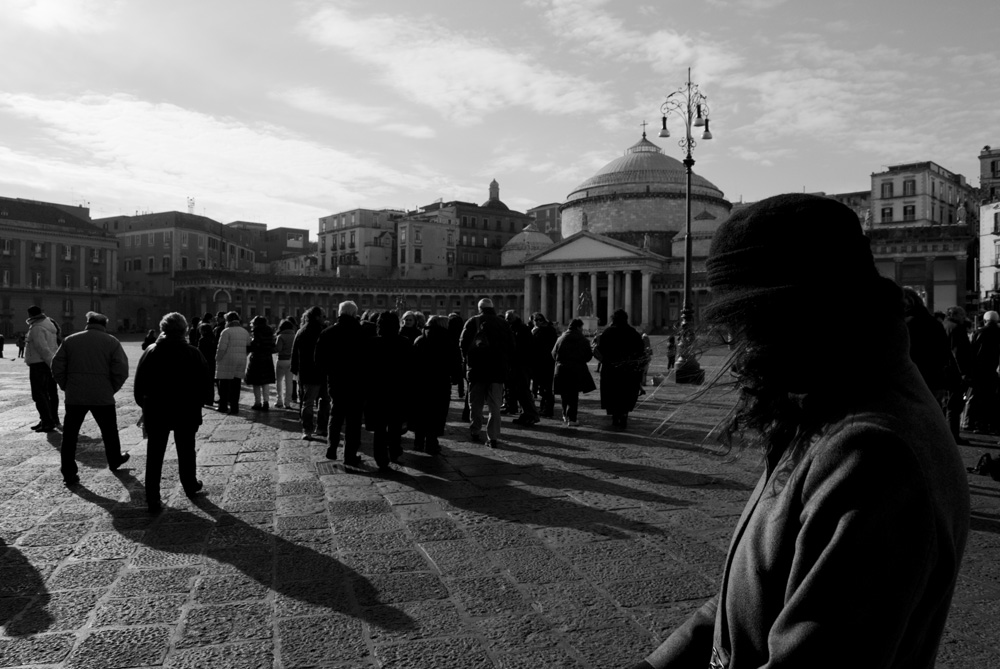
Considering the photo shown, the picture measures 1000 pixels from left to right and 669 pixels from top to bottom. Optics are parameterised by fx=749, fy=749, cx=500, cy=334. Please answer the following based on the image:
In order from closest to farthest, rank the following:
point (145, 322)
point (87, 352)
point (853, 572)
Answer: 1. point (853, 572)
2. point (87, 352)
3. point (145, 322)

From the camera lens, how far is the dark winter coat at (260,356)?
1302 centimetres

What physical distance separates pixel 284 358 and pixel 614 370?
640 cm

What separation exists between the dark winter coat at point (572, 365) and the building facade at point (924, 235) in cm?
5056

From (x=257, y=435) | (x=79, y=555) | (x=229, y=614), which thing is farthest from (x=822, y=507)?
(x=257, y=435)

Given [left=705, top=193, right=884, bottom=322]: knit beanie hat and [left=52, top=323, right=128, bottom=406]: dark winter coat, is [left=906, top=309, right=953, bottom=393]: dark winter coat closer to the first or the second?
[left=705, top=193, right=884, bottom=322]: knit beanie hat

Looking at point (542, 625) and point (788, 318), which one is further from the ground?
point (788, 318)

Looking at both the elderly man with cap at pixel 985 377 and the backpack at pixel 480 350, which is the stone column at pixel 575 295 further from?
the backpack at pixel 480 350

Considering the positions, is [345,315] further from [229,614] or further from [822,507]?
[822,507]

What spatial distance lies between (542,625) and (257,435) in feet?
24.9

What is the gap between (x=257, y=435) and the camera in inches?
414

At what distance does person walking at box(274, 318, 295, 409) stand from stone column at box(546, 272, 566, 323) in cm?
5688

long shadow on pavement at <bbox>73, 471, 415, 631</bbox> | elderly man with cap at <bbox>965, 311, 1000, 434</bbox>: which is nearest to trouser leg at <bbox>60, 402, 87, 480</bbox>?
long shadow on pavement at <bbox>73, 471, 415, 631</bbox>

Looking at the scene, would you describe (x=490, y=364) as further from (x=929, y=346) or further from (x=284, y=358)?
(x=284, y=358)

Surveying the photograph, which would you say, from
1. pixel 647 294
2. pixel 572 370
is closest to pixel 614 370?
pixel 572 370
